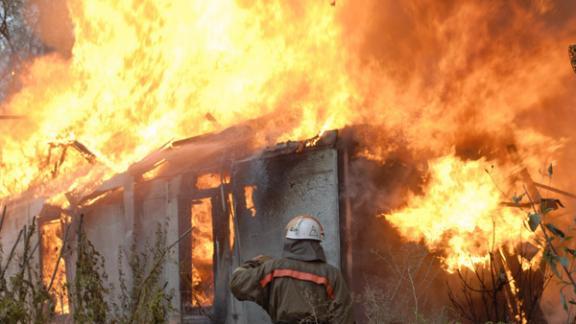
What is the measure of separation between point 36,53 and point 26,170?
9.51 meters

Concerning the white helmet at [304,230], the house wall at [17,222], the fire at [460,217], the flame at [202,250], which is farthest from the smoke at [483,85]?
the house wall at [17,222]

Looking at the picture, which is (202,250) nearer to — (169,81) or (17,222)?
(169,81)

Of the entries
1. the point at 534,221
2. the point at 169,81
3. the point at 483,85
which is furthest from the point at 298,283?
the point at 169,81

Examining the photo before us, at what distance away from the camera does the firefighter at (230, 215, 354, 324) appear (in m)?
5.75

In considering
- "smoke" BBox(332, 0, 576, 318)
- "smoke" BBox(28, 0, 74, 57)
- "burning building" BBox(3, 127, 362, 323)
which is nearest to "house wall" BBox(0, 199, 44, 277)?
"burning building" BBox(3, 127, 362, 323)

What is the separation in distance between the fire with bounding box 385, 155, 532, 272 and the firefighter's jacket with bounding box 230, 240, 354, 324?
2.19 m

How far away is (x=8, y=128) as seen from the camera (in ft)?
57.3

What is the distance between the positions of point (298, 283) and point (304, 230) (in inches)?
19.0

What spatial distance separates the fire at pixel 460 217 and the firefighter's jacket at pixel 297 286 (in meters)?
2.19

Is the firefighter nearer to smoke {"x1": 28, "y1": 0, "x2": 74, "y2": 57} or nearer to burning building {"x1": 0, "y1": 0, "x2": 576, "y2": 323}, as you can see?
burning building {"x1": 0, "y1": 0, "x2": 576, "y2": 323}

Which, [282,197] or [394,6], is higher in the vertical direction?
[394,6]

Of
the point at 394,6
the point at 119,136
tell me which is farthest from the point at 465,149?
the point at 119,136

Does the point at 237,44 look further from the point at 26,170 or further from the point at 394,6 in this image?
the point at 26,170

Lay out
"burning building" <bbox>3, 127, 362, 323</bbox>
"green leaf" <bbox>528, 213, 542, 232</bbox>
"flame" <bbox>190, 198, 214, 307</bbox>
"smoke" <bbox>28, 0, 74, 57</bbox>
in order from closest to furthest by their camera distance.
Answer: "green leaf" <bbox>528, 213, 542, 232</bbox>
"burning building" <bbox>3, 127, 362, 323</bbox>
"flame" <bbox>190, 198, 214, 307</bbox>
"smoke" <bbox>28, 0, 74, 57</bbox>
